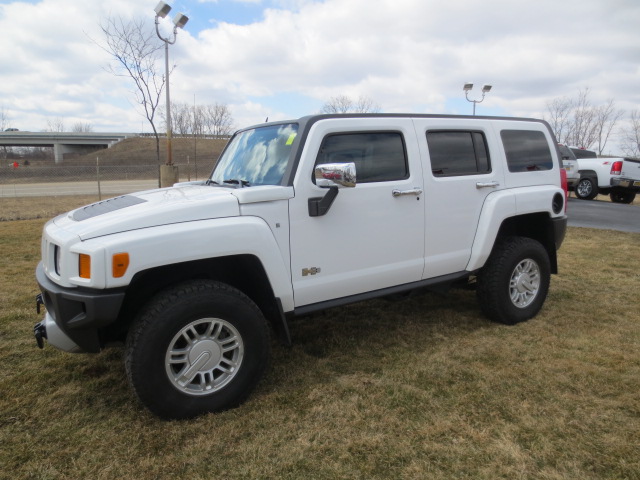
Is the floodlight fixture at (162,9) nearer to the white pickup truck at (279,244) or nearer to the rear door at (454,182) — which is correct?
the white pickup truck at (279,244)

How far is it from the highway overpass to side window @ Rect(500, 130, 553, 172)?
2256 inches

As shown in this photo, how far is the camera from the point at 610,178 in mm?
14852

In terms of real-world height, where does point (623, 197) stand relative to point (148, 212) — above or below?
below

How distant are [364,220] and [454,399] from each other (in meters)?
1.35

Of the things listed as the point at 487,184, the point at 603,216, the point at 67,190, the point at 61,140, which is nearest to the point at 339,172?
the point at 487,184

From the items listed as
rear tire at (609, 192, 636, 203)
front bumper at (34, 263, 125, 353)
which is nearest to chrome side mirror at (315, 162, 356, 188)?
front bumper at (34, 263, 125, 353)

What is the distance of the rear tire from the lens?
15.6 metres

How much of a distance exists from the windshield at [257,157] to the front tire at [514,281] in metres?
2.20

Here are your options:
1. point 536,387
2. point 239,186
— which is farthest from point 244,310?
point 536,387

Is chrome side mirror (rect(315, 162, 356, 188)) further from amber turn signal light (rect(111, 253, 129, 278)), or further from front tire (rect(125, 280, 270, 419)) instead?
amber turn signal light (rect(111, 253, 129, 278))

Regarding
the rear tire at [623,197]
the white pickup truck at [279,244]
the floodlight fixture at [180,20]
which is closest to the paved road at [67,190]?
the floodlight fixture at [180,20]

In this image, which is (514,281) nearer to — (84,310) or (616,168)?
(84,310)

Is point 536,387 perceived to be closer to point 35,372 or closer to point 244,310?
point 244,310

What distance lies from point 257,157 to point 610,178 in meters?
15.1
